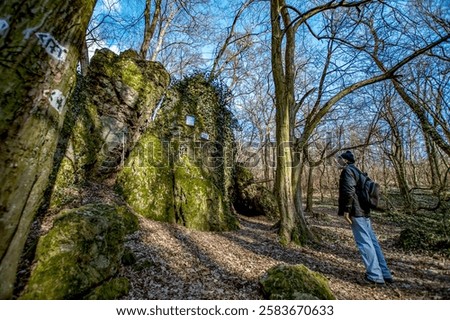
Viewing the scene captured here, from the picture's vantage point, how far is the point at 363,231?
12.7 ft

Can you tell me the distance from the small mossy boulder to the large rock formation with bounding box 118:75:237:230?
132 inches

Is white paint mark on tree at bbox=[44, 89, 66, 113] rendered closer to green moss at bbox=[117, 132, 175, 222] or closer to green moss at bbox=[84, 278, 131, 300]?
green moss at bbox=[84, 278, 131, 300]

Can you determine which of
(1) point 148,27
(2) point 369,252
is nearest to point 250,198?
(2) point 369,252

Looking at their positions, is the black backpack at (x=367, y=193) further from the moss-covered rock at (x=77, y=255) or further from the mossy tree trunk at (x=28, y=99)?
the mossy tree trunk at (x=28, y=99)

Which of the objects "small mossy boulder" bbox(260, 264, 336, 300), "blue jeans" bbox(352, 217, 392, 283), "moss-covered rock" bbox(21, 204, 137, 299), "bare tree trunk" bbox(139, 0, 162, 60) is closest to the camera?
"moss-covered rock" bbox(21, 204, 137, 299)

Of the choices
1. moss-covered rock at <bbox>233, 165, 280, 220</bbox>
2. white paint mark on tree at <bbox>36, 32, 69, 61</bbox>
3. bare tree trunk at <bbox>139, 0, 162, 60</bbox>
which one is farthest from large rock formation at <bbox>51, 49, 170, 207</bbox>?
moss-covered rock at <bbox>233, 165, 280, 220</bbox>

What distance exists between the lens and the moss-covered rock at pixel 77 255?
7.93ft

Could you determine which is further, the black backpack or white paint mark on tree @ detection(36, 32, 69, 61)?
the black backpack

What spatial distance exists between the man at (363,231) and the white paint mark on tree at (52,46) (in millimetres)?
4218

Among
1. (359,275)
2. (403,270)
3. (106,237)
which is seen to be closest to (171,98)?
(106,237)

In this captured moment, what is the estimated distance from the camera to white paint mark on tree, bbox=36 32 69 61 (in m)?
1.79

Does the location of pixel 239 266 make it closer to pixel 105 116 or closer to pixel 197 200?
pixel 197 200

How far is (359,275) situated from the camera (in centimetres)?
416

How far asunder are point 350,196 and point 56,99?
4226mm
